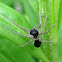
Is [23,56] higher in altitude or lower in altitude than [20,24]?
lower

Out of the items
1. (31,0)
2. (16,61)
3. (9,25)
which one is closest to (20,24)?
(9,25)

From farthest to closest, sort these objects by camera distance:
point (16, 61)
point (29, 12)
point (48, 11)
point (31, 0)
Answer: point (16, 61) < point (29, 12) < point (31, 0) < point (48, 11)

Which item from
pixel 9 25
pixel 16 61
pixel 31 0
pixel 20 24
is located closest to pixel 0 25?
pixel 9 25

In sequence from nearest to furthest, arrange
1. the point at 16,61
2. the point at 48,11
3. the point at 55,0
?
the point at 55,0
the point at 48,11
the point at 16,61

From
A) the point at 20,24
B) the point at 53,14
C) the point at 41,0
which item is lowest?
the point at 20,24

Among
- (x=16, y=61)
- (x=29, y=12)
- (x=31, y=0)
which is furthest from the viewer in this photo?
(x=16, y=61)

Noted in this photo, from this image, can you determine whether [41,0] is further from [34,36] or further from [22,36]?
[34,36]

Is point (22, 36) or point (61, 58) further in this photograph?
point (61, 58)

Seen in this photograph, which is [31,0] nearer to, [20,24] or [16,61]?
[20,24]

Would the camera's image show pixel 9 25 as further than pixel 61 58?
No
